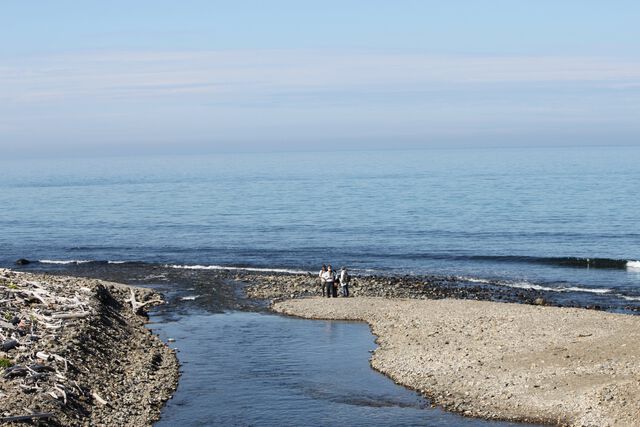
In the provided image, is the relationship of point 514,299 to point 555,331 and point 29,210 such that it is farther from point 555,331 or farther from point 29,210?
point 29,210

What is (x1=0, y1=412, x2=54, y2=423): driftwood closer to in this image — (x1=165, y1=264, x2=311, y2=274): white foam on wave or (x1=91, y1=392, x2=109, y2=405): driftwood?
(x1=91, y1=392, x2=109, y2=405): driftwood

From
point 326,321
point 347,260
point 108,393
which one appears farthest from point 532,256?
point 108,393

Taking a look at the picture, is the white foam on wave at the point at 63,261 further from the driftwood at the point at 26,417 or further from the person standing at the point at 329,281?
the driftwood at the point at 26,417

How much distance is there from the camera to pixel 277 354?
3647 centimetres

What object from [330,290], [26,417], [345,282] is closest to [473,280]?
[345,282]

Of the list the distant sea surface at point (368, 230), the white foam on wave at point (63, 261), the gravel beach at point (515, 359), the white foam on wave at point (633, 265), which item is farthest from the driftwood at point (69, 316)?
the white foam on wave at point (633, 265)

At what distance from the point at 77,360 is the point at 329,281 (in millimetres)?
21852

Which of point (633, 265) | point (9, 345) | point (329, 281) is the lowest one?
point (9, 345)

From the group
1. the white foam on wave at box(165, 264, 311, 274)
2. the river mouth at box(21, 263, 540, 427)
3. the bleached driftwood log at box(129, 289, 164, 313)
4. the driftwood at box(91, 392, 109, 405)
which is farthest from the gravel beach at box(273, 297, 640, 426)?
the white foam on wave at box(165, 264, 311, 274)

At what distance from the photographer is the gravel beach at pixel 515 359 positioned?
27.4 meters

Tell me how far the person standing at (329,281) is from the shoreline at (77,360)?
39.3 feet

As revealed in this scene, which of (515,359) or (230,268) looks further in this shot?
(230,268)

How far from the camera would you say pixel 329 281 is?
49.8 m

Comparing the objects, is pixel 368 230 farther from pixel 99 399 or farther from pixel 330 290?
pixel 99 399
